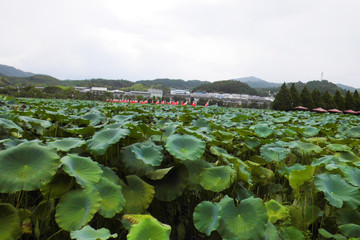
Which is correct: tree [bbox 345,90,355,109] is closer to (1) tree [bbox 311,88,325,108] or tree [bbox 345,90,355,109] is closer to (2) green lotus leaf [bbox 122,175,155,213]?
(1) tree [bbox 311,88,325,108]

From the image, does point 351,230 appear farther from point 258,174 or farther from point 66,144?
point 66,144

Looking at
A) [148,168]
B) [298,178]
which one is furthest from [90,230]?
[298,178]

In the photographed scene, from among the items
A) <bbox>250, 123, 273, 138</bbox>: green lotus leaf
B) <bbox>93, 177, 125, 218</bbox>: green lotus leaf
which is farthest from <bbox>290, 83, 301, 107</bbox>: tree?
<bbox>93, 177, 125, 218</bbox>: green lotus leaf

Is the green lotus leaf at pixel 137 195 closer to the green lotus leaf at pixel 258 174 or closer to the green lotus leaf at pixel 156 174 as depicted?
the green lotus leaf at pixel 156 174

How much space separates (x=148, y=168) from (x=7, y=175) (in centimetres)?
64

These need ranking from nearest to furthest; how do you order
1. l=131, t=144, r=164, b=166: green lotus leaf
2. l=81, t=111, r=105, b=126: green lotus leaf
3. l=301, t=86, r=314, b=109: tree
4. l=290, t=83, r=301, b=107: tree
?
l=131, t=144, r=164, b=166: green lotus leaf < l=81, t=111, r=105, b=126: green lotus leaf < l=301, t=86, r=314, b=109: tree < l=290, t=83, r=301, b=107: tree

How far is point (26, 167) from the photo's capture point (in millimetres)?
981

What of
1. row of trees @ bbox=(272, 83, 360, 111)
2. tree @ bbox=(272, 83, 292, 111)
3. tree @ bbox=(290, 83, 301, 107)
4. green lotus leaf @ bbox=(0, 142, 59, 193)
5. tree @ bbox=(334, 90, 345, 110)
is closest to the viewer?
green lotus leaf @ bbox=(0, 142, 59, 193)

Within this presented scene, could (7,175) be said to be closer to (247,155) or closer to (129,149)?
(129,149)

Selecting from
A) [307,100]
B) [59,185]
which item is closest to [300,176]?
[59,185]

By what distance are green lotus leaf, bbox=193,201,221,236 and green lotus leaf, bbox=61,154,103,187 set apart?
18.5 inches

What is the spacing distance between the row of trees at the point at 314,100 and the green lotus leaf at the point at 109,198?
30.5 m

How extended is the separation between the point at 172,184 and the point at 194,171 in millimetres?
160

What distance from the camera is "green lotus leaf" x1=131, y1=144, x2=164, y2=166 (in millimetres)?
1260
